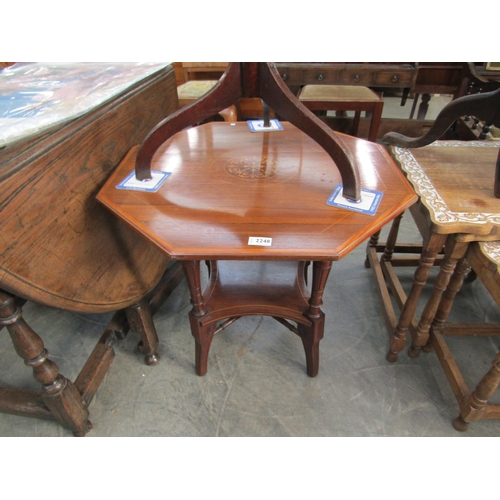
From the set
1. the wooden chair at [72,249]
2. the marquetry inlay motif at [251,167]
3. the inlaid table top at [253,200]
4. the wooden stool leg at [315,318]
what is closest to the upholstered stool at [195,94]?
the wooden chair at [72,249]

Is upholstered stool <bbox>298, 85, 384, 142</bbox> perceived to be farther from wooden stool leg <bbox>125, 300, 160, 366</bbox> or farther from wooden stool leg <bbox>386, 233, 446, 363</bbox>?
wooden stool leg <bbox>125, 300, 160, 366</bbox>

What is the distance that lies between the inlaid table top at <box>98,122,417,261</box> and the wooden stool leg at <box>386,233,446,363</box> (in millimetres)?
195

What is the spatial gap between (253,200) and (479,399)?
985 mm

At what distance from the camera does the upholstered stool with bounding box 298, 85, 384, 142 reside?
233 centimetres

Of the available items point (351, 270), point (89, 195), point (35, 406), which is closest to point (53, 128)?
point (89, 195)

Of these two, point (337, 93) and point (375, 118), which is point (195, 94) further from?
point (375, 118)

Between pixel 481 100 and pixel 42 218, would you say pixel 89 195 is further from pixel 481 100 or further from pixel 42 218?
pixel 481 100

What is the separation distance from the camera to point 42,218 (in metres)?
0.91

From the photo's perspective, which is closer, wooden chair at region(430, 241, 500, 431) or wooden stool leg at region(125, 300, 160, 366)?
wooden chair at region(430, 241, 500, 431)

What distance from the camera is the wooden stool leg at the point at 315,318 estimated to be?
99 cm

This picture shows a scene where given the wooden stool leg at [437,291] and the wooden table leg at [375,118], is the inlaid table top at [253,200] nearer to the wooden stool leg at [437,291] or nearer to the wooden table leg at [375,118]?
the wooden stool leg at [437,291]

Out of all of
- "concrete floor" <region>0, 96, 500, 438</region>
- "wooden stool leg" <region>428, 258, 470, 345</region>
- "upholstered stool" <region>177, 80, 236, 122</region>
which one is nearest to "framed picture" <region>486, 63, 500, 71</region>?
"concrete floor" <region>0, 96, 500, 438</region>

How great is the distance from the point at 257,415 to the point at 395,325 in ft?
2.26

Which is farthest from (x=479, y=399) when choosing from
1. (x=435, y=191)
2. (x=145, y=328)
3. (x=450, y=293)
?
(x=145, y=328)
